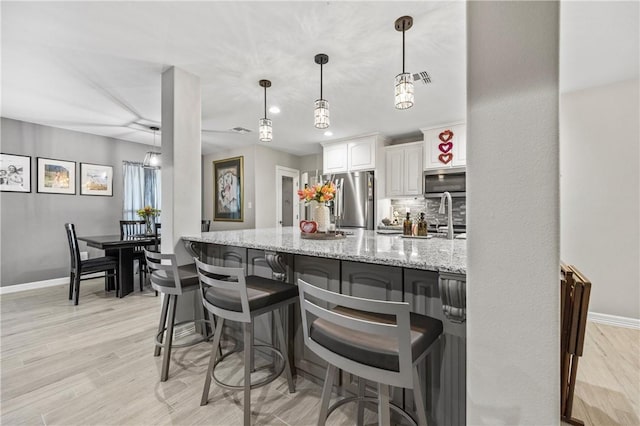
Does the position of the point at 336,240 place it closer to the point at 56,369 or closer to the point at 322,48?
the point at 322,48

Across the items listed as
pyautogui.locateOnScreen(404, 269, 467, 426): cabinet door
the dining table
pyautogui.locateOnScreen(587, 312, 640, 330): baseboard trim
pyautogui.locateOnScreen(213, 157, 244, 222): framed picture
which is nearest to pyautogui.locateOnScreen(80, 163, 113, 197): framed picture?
the dining table

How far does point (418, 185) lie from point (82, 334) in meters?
4.44

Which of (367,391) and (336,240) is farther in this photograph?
(336,240)

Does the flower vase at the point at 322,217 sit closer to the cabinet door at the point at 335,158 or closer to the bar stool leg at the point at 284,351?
the bar stool leg at the point at 284,351

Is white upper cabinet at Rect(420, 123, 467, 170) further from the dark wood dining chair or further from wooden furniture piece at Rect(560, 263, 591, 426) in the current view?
the dark wood dining chair

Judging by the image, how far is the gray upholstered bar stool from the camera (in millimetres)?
899

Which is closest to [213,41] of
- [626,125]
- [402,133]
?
[402,133]

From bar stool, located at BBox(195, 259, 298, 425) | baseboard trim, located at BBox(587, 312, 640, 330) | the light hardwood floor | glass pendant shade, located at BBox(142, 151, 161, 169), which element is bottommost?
the light hardwood floor

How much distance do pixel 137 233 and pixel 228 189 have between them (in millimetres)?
1847

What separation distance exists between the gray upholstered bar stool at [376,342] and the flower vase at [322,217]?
1.09 meters

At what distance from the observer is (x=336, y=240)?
2107 millimetres

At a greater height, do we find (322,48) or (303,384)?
(322,48)

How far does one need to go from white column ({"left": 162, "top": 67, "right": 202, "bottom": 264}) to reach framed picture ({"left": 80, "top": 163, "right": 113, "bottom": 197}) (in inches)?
118

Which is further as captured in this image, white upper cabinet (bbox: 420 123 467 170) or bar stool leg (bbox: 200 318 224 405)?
white upper cabinet (bbox: 420 123 467 170)
